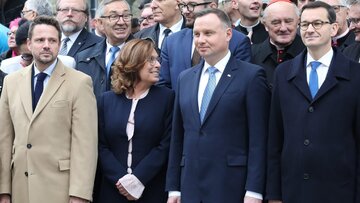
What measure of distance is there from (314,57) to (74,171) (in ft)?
7.53

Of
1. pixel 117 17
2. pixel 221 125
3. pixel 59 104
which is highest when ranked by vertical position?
pixel 117 17

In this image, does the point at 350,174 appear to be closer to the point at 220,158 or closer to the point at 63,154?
the point at 220,158

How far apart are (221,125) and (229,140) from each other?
0.45 ft

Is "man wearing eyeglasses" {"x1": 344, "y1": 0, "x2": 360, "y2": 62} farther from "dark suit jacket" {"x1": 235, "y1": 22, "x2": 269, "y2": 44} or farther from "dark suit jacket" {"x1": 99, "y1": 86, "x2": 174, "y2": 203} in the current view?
"dark suit jacket" {"x1": 99, "y1": 86, "x2": 174, "y2": 203}

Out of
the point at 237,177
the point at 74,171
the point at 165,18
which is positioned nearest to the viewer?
the point at 237,177

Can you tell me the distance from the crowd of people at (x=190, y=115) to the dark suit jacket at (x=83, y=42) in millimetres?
612

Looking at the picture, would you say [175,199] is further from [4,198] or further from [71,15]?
[71,15]

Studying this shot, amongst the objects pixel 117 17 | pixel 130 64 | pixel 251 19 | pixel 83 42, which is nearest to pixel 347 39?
pixel 251 19

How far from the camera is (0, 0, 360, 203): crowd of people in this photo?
6.39 m

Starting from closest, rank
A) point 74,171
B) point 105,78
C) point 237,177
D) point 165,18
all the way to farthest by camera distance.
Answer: point 237,177
point 74,171
point 105,78
point 165,18

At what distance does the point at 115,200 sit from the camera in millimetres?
7434

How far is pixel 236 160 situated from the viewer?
674 centimetres

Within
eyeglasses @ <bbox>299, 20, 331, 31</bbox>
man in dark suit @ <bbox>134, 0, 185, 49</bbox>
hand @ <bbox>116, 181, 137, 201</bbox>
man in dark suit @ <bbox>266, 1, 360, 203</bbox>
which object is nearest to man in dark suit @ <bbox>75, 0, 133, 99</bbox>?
man in dark suit @ <bbox>134, 0, 185, 49</bbox>

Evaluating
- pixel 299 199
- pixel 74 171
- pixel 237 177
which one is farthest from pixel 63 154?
pixel 299 199
